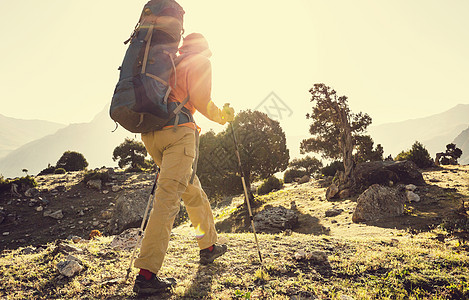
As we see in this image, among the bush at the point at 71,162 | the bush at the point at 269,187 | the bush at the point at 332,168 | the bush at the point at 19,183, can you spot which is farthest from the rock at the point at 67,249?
the bush at the point at 71,162

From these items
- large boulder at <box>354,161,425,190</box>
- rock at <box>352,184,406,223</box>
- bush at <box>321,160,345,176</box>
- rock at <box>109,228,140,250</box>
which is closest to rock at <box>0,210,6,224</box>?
rock at <box>109,228,140,250</box>

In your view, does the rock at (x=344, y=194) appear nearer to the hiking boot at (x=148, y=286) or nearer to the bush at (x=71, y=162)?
the hiking boot at (x=148, y=286)

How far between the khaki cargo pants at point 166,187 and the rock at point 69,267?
1.32 metres

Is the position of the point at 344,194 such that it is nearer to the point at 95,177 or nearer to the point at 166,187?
the point at 166,187

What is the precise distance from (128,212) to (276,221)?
780 cm

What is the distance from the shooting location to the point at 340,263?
158 inches

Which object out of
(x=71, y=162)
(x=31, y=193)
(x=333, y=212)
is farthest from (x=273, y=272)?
(x=71, y=162)

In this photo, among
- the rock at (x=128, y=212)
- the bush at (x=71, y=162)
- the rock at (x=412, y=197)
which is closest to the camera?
the rock at (x=412, y=197)

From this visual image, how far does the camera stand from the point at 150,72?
308cm

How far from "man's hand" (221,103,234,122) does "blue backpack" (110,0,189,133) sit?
0.62 m

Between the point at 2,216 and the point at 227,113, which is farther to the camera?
the point at 2,216

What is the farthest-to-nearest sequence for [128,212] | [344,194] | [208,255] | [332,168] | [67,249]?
[332,168] → [344,194] → [128,212] → [67,249] → [208,255]

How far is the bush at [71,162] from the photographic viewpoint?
37.5m

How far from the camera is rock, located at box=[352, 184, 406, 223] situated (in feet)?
37.1
